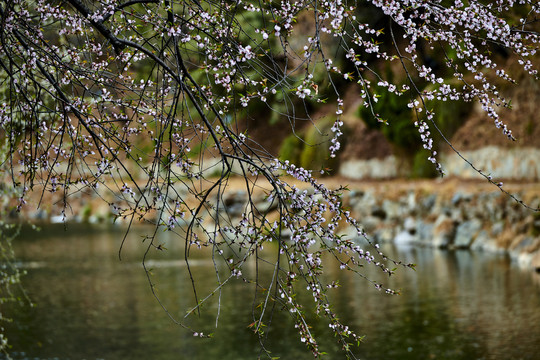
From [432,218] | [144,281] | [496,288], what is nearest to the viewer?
[496,288]

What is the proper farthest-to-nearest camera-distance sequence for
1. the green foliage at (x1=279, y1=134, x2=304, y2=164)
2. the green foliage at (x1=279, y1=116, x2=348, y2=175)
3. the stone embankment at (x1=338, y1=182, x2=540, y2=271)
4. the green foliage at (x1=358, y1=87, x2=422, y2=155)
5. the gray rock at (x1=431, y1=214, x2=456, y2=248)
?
the green foliage at (x1=279, y1=134, x2=304, y2=164), the green foliage at (x1=279, y1=116, x2=348, y2=175), the green foliage at (x1=358, y1=87, x2=422, y2=155), the gray rock at (x1=431, y1=214, x2=456, y2=248), the stone embankment at (x1=338, y1=182, x2=540, y2=271)

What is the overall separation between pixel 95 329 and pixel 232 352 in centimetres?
304

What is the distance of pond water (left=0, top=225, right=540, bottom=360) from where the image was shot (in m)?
11.6

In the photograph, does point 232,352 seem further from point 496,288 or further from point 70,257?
point 70,257

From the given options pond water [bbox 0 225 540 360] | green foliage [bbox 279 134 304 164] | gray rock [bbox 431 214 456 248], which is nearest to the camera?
pond water [bbox 0 225 540 360]

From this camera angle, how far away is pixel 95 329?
13.3 metres

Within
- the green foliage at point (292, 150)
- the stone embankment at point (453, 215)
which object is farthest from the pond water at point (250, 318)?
the green foliage at point (292, 150)

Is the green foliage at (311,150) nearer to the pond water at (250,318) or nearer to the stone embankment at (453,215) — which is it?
the stone embankment at (453,215)

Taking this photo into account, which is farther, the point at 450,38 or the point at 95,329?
the point at 95,329

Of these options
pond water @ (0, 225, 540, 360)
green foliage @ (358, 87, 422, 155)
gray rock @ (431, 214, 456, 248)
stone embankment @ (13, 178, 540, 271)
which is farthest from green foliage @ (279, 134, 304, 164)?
pond water @ (0, 225, 540, 360)

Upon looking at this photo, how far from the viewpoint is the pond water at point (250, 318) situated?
11578 mm

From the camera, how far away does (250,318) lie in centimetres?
1402

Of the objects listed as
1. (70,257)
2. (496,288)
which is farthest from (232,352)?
(70,257)

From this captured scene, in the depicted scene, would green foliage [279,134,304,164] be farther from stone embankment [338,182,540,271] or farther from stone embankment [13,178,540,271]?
stone embankment [338,182,540,271]
